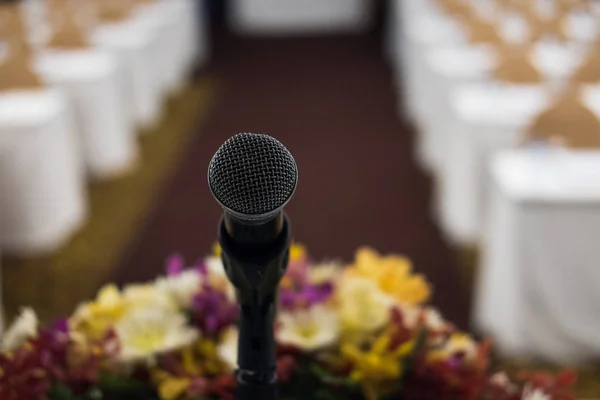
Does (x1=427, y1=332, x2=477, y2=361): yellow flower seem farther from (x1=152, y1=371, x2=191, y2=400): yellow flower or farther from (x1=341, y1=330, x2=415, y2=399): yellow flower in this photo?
(x1=152, y1=371, x2=191, y2=400): yellow flower

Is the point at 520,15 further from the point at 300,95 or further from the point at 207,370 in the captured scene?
the point at 207,370

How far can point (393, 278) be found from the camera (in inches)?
38.9

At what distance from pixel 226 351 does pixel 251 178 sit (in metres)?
0.41

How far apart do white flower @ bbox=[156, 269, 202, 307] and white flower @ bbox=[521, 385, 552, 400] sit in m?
0.44

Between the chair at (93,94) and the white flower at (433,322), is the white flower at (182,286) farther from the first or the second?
the chair at (93,94)

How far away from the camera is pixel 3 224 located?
3.11m

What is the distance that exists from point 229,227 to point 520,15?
5756mm

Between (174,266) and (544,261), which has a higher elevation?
(174,266)

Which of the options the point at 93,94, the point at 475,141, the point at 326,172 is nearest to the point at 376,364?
the point at 475,141

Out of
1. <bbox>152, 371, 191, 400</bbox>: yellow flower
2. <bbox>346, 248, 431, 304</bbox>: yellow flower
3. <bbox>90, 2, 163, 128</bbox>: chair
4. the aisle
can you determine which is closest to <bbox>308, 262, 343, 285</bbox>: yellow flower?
<bbox>346, 248, 431, 304</bbox>: yellow flower

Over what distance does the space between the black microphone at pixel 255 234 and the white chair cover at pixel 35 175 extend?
106 inches

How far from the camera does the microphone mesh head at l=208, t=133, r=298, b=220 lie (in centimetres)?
48

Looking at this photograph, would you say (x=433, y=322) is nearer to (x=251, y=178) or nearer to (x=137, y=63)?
(x=251, y=178)

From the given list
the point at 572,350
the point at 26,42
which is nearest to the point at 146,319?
the point at 572,350
